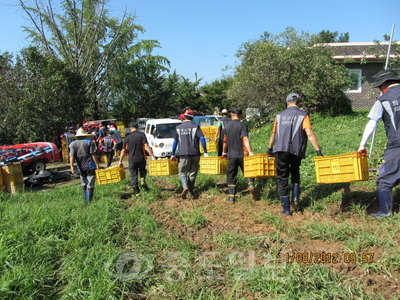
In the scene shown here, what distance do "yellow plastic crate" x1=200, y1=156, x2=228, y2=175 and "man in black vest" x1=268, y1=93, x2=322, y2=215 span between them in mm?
1509

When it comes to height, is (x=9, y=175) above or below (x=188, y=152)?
below

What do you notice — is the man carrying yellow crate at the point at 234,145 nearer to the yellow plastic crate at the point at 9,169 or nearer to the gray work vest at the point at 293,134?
the gray work vest at the point at 293,134

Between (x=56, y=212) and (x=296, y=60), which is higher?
(x=296, y=60)

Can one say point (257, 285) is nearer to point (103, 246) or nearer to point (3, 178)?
point (103, 246)

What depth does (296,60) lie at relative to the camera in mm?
14969

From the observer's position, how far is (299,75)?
1515 cm

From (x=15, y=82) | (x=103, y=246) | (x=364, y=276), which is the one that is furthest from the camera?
(x=15, y=82)

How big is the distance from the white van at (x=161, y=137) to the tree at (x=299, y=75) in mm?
5781

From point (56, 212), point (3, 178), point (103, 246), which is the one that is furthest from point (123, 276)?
point (3, 178)

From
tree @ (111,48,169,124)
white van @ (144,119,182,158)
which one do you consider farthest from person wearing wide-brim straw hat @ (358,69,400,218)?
tree @ (111,48,169,124)

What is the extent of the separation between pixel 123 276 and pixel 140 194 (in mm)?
3402

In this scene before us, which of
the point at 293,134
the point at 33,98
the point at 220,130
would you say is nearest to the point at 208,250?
the point at 293,134

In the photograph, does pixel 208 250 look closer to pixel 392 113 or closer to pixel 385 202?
pixel 385 202

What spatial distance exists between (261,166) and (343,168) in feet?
4.11
